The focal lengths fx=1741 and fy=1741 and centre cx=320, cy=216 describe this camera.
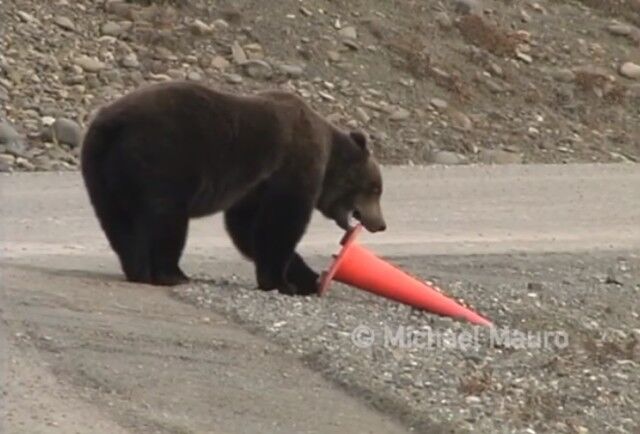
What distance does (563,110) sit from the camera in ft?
84.1

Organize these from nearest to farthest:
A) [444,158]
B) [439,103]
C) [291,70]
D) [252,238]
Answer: [252,238], [444,158], [291,70], [439,103]

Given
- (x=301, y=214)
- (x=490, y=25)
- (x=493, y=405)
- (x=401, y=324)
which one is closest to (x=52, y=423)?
(x=493, y=405)

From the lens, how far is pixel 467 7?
2778cm

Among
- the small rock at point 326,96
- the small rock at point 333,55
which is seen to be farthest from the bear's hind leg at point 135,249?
the small rock at point 333,55

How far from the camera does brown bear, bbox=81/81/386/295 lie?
397 inches

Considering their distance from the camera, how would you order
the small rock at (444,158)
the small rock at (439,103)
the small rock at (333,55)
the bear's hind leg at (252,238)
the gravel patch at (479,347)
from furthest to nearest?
the small rock at (333,55) → the small rock at (439,103) → the small rock at (444,158) → the bear's hind leg at (252,238) → the gravel patch at (479,347)

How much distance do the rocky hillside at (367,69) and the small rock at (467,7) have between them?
0.08 ft

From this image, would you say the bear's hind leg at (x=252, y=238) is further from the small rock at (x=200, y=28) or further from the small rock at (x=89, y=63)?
the small rock at (x=200, y=28)

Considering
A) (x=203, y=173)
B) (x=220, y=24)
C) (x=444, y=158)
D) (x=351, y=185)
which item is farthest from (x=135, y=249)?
(x=220, y=24)

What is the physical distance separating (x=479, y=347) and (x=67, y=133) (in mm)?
11494

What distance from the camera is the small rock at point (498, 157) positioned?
22562mm

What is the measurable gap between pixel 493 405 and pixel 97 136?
330 centimetres

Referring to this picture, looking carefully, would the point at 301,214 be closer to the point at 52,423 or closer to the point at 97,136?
the point at 97,136

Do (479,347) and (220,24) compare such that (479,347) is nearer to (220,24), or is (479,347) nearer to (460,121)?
(460,121)
